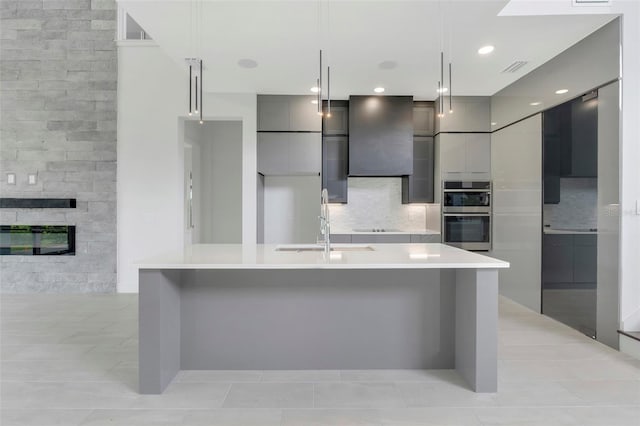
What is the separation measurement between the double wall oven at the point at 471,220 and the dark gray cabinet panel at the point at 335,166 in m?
1.47

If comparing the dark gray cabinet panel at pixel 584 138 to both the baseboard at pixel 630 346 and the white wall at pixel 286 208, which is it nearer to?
the baseboard at pixel 630 346

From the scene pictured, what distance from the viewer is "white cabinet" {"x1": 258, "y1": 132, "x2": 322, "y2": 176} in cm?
509

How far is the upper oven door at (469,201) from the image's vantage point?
5039mm

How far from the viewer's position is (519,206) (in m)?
4.43

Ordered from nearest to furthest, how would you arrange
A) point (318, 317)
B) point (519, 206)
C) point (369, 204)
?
point (318, 317) < point (519, 206) < point (369, 204)

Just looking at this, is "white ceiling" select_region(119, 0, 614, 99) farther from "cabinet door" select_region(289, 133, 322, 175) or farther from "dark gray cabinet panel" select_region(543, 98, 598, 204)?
"cabinet door" select_region(289, 133, 322, 175)

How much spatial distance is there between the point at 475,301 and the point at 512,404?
0.60 m

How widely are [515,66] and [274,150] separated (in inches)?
115

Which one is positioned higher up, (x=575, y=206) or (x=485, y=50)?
(x=485, y=50)

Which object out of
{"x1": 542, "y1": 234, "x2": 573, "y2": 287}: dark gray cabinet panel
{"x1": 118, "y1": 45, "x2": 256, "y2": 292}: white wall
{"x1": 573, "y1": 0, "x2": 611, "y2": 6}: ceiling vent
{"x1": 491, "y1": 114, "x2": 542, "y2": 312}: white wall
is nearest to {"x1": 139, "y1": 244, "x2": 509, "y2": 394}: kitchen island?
{"x1": 542, "y1": 234, "x2": 573, "y2": 287}: dark gray cabinet panel

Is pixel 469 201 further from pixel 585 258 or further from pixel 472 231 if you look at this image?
pixel 585 258

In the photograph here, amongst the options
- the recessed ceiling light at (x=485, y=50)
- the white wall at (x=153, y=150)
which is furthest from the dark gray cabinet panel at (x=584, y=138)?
the white wall at (x=153, y=150)

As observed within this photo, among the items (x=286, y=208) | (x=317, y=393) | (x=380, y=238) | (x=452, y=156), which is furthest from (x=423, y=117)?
(x=317, y=393)

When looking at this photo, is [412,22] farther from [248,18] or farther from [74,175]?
[74,175]
